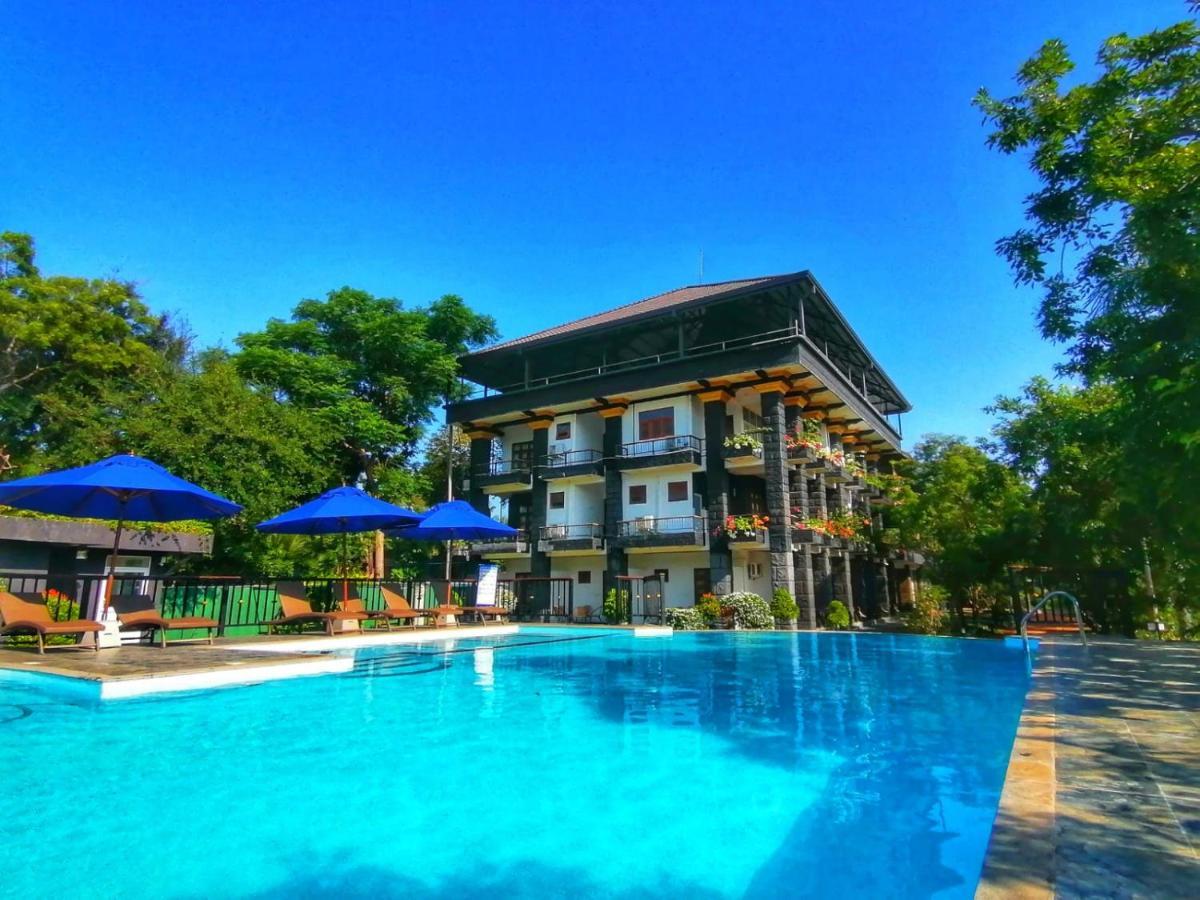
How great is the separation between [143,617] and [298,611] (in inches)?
116

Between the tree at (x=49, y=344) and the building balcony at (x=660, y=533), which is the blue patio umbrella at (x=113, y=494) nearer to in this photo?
the building balcony at (x=660, y=533)

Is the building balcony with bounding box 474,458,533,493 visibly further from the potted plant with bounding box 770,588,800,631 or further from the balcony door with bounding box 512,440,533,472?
the potted plant with bounding box 770,588,800,631

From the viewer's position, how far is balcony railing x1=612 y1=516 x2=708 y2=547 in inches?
865

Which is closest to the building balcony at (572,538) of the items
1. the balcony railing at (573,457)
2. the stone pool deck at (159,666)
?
the balcony railing at (573,457)

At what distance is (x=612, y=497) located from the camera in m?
24.7

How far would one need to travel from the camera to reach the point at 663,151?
40.9 ft

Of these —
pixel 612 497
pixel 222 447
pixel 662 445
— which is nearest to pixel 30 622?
pixel 222 447

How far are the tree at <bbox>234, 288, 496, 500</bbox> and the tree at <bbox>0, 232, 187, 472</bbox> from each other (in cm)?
457

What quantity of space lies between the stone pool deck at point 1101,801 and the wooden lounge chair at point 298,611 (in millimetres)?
10405

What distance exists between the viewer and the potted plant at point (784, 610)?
19.8m

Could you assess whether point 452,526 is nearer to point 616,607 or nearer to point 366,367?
point 616,607

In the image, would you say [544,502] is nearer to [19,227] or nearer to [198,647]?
[198,647]

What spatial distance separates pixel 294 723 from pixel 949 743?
529cm

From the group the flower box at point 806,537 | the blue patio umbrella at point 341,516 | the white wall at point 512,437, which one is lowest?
the blue patio umbrella at point 341,516
